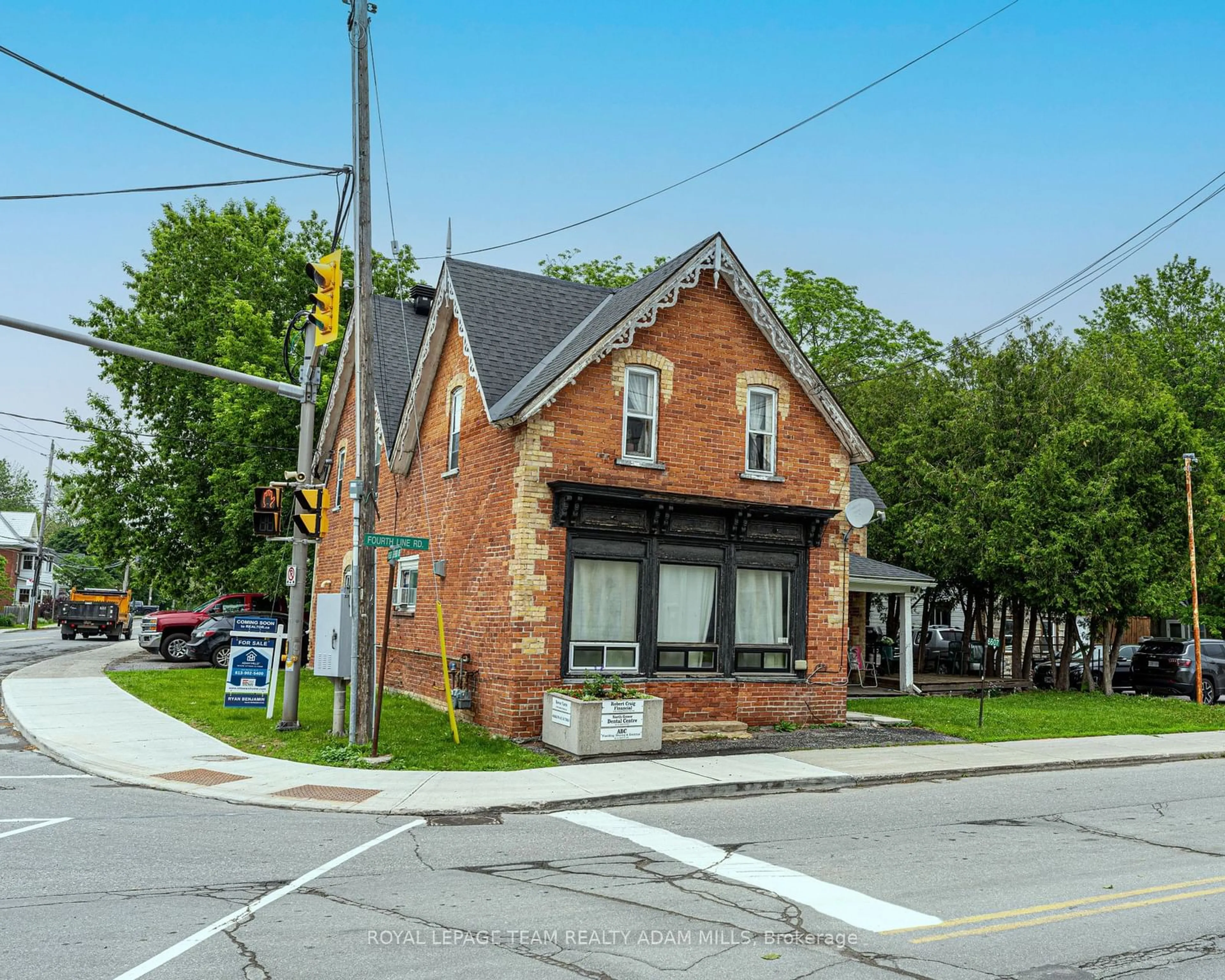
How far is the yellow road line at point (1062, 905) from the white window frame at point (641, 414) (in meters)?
10.3

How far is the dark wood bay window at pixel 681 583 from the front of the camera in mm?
16500

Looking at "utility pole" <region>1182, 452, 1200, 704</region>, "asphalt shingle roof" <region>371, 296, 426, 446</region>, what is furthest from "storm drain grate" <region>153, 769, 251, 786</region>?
"utility pole" <region>1182, 452, 1200, 704</region>

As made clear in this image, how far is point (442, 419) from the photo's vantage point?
2000 cm

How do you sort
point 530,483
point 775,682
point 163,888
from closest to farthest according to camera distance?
point 163,888, point 530,483, point 775,682

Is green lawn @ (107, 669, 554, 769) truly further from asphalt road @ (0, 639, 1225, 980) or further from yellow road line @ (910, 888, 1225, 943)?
yellow road line @ (910, 888, 1225, 943)

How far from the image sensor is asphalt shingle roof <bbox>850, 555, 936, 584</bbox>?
25203 mm

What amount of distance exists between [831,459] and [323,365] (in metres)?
19.8

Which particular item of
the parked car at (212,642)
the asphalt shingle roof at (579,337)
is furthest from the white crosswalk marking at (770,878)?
the parked car at (212,642)

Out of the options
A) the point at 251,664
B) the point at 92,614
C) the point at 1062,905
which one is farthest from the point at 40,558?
the point at 1062,905

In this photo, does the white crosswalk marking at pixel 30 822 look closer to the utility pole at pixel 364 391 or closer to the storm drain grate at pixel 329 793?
the storm drain grate at pixel 329 793

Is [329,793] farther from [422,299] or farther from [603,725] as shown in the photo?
[422,299]

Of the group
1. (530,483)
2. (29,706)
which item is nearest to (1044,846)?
(530,483)

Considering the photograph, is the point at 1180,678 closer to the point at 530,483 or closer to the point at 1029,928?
the point at 530,483

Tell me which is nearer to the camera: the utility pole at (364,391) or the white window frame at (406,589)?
the utility pole at (364,391)
